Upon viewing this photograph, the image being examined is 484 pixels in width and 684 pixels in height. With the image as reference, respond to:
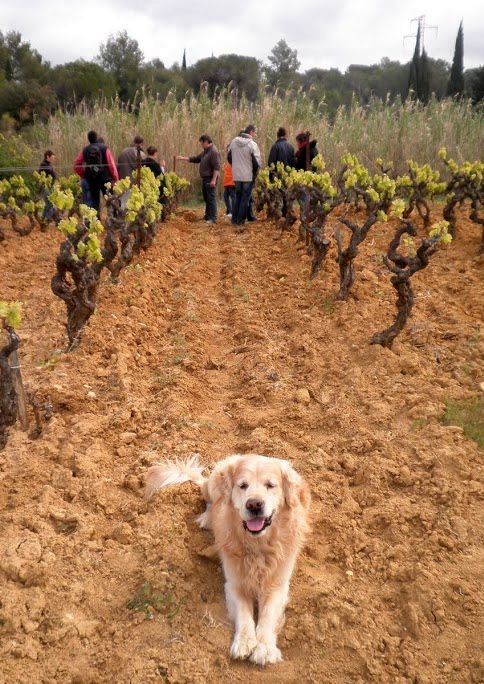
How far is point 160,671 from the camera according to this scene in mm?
2551

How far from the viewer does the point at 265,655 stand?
265cm

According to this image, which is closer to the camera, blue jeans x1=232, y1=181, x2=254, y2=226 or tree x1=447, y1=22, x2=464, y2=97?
blue jeans x1=232, y1=181, x2=254, y2=226

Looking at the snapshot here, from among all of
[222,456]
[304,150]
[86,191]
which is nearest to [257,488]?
[222,456]

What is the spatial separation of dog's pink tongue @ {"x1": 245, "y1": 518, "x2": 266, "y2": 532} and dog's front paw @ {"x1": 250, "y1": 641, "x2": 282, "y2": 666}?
54cm

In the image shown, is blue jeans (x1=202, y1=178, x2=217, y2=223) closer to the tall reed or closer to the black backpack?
the black backpack

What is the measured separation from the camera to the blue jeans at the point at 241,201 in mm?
12852

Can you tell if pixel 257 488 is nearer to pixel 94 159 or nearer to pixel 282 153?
pixel 94 159

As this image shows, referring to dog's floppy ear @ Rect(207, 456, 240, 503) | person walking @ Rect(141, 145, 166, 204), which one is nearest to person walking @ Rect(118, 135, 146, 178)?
person walking @ Rect(141, 145, 166, 204)

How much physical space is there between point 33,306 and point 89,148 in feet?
17.9

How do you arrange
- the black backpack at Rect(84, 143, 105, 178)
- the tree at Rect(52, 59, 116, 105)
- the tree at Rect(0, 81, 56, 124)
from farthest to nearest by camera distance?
the tree at Rect(52, 59, 116, 105), the tree at Rect(0, 81, 56, 124), the black backpack at Rect(84, 143, 105, 178)

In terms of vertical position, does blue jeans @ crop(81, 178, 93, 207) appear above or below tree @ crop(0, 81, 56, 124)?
below

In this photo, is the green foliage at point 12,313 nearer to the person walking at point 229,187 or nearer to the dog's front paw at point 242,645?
the dog's front paw at point 242,645

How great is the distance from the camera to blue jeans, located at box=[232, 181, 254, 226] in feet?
42.2

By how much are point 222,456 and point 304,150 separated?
10571 millimetres
